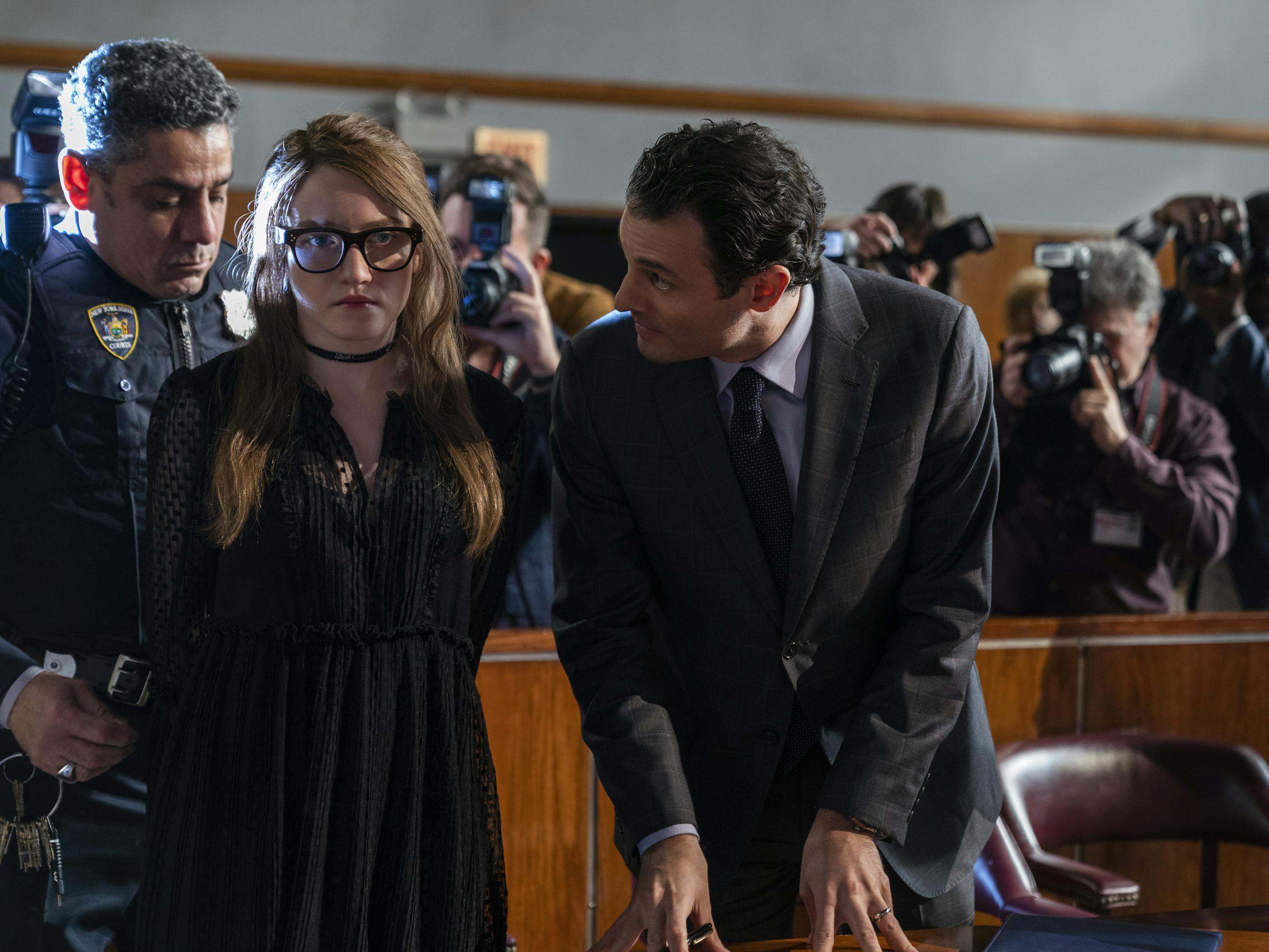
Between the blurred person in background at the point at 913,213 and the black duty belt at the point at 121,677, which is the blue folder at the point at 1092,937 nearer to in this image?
the black duty belt at the point at 121,677

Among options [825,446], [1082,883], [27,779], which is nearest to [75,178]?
[27,779]

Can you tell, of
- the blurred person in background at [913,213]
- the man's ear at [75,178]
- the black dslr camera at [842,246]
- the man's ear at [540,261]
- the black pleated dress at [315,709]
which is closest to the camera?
the black pleated dress at [315,709]

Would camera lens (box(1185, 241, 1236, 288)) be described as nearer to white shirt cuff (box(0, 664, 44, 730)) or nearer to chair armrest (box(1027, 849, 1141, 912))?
chair armrest (box(1027, 849, 1141, 912))

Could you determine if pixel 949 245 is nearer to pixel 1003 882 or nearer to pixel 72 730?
pixel 1003 882

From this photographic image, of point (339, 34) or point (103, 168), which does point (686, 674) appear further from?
point (339, 34)

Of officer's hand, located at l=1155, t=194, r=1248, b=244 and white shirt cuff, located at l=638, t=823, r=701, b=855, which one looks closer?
white shirt cuff, located at l=638, t=823, r=701, b=855

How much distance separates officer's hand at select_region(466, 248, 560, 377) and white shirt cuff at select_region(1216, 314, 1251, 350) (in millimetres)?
1663

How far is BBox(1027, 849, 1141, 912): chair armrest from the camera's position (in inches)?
72.8

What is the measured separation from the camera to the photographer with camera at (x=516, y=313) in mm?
2182

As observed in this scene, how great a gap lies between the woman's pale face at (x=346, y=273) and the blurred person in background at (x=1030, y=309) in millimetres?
2597

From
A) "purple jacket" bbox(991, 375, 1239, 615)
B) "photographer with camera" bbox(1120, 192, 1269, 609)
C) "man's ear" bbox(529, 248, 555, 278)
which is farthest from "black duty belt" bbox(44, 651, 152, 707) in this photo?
"photographer with camera" bbox(1120, 192, 1269, 609)

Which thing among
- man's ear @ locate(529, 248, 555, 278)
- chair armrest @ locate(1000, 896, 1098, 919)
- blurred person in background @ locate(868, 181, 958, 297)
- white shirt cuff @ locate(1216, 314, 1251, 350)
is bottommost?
chair armrest @ locate(1000, 896, 1098, 919)

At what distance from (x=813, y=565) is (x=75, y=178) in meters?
0.97

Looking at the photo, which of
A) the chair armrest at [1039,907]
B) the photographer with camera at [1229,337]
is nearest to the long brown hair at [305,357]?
the chair armrest at [1039,907]
